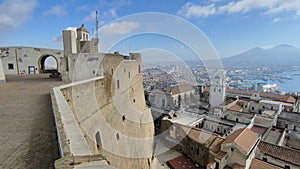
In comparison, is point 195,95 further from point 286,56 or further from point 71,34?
point 286,56

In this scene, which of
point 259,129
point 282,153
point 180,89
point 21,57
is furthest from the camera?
point 180,89

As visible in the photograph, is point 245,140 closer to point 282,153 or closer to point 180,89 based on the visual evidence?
point 282,153

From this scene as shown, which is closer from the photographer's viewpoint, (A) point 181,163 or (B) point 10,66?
(A) point 181,163

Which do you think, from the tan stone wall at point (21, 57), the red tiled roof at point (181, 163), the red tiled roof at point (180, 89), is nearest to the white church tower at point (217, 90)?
the red tiled roof at point (180, 89)

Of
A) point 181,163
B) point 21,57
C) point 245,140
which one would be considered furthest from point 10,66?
point 245,140

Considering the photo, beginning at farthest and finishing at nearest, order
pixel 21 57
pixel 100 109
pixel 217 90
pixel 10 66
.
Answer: pixel 217 90 < pixel 21 57 < pixel 10 66 < pixel 100 109

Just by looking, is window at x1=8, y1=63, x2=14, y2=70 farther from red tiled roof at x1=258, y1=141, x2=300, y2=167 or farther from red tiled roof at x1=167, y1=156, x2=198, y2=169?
red tiled roof at x1=258, y1=141, x2=300, y2=167

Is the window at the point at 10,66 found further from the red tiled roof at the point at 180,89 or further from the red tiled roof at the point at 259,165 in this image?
the red tiled roof at the point at 180,89
